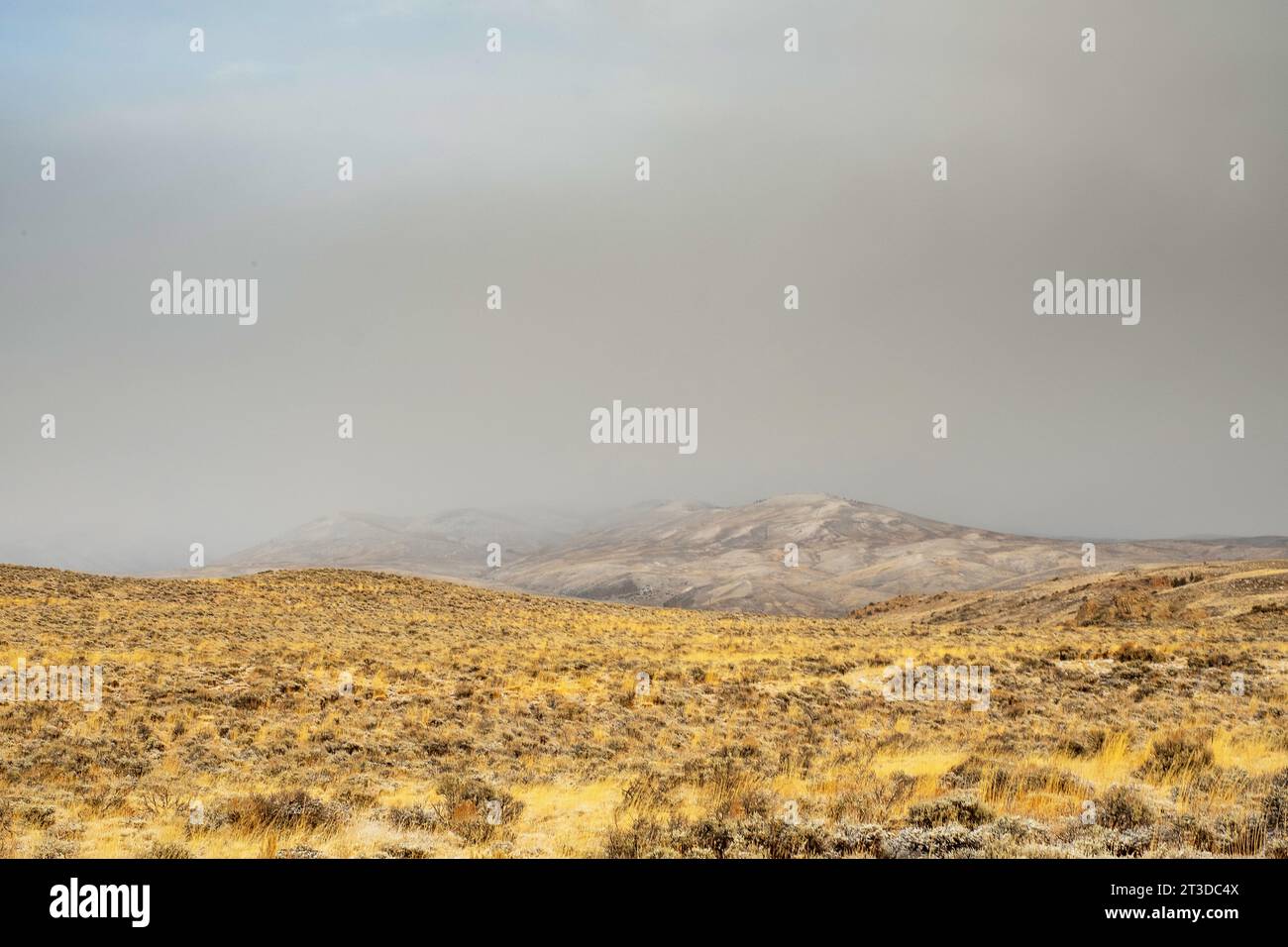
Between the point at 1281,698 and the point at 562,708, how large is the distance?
58.1ft

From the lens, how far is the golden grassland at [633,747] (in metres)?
9.04

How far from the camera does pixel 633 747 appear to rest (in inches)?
650

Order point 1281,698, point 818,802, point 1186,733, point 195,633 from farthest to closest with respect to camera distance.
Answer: point 195,633 → point 1281,698 → point 1186,733 → point 818,802

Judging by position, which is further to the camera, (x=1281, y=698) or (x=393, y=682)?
(x=393, y=682)

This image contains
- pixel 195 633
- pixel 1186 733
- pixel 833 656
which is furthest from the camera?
pixel 195 633

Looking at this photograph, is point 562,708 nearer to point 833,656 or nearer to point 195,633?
point 833,656

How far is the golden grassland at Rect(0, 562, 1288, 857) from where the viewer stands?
9039mm

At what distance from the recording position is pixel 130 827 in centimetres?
1039
